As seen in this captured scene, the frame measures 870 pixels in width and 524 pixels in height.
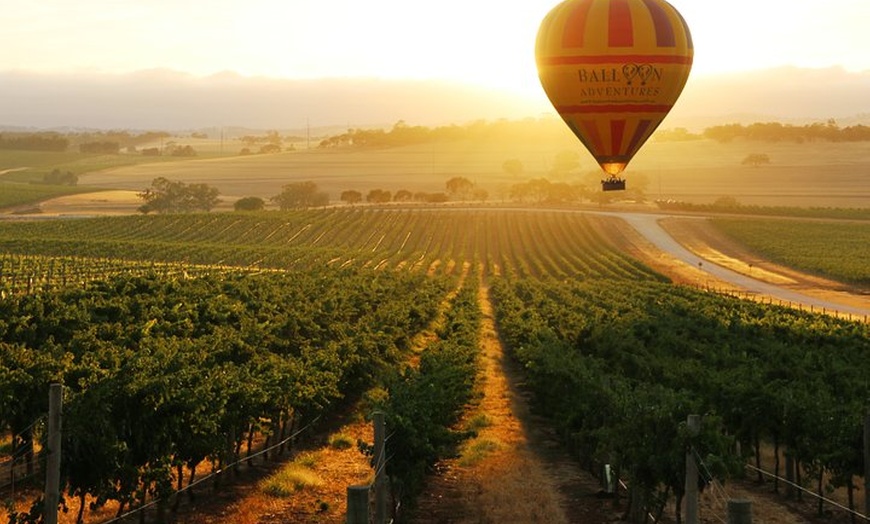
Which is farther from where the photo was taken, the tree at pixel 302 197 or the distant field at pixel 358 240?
the tree at pixel 302 197

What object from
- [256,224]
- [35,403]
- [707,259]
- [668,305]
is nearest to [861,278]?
[707,259]

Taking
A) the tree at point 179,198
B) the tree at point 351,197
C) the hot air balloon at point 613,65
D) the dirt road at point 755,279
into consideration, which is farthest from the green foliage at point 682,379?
the tree at point 351,197

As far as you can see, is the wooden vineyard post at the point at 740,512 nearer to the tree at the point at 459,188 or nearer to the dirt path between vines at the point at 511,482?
the dirt path between vines at the point at 511,482

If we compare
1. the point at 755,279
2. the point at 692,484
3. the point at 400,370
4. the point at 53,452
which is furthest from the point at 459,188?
the point at 53,452

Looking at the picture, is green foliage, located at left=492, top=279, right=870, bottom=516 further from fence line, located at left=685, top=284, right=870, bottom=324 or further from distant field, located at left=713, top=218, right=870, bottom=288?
distant field, located at left=713, top=218, right=870, bottom=288

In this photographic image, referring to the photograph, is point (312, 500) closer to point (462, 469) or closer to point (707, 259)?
point (462, 469)

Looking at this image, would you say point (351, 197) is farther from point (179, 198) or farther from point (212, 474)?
point (212, 474)

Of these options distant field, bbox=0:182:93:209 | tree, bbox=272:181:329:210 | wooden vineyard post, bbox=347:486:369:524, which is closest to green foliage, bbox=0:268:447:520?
wooden vineyard post, bbox=347:486:369:524
